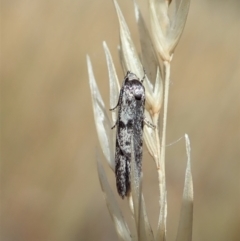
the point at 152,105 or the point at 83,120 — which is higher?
the point at 83,120

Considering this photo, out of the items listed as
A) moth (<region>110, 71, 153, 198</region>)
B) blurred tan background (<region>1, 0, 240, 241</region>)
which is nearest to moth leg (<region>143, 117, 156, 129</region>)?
moth (<region>110, 71, 153, 198</region>)

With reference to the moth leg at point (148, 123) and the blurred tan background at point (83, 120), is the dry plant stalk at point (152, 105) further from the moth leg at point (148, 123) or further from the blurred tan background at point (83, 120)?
the blurred tan background at point (83, 120)

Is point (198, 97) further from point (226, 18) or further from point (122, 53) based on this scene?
point (122, 53)

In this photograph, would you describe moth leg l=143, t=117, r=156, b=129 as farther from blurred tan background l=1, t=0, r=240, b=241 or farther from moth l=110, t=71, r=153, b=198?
blurred tan background l=1, t=0, r=240, b=241

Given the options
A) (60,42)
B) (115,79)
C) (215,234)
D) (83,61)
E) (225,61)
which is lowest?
(215,234)

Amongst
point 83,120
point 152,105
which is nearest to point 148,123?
point 152,105

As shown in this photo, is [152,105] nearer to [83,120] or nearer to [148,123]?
[148,123]

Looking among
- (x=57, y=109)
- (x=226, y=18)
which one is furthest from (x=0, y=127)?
(x=226, y=18)
